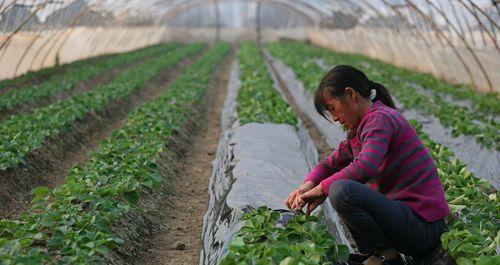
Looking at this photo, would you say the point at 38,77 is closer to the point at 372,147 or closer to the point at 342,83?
the point at 342,83

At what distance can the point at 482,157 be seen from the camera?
7750 millimetres

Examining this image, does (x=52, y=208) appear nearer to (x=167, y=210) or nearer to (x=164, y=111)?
(x=167, y=210)

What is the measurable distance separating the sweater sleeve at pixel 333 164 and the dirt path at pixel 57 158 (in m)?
3.59

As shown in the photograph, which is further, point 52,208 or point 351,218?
point 52,208

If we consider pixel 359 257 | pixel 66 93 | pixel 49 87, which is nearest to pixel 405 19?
pixel 66 93

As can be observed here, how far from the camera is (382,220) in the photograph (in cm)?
371

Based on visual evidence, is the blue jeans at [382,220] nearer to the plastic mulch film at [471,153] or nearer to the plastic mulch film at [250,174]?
the plastic mulch film at [250,174]

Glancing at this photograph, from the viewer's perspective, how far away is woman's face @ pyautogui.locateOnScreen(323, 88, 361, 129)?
12.3ft

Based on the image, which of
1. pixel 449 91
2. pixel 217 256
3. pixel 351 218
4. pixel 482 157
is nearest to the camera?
pixel 351 218

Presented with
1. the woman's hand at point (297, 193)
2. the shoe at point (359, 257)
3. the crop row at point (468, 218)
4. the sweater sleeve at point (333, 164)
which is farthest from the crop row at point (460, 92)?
the woman's hand at point (297, 193)

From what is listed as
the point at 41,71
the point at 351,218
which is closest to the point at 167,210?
the point at 351,218

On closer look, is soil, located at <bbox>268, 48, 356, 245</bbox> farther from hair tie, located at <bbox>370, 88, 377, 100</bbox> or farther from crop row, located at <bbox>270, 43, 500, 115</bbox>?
crop row, located at <bbox>270, 43, 500, 115</bbox>

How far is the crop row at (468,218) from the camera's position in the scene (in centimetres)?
355

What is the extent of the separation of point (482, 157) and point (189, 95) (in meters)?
6.30
